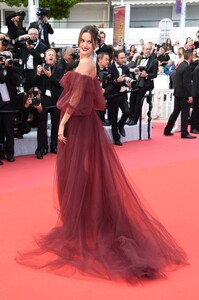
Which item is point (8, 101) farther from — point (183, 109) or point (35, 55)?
point (183, 109)

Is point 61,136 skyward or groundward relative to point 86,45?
groundward

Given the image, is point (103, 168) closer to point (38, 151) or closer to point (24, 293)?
point (24, 293)

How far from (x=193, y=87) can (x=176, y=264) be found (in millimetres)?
6491

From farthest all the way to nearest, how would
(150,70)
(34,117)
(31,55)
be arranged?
(150,70) < (31,55) < (34,117)

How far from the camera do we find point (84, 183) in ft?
10.9

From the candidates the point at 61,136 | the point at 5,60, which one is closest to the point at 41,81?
the point at 5,60

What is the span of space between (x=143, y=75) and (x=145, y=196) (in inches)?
156

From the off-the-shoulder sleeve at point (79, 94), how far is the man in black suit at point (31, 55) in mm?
3687

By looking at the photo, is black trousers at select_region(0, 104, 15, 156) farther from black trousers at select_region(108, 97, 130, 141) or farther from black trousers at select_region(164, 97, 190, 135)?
black trousers at select_region(164, 97, 190, 135)

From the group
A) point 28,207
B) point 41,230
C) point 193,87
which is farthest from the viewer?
point 193,87

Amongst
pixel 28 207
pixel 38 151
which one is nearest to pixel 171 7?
pixel 38 151

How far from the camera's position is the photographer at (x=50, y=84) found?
21.9 ft

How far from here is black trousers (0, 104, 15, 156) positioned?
21.1ft

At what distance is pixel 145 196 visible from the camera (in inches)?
195
